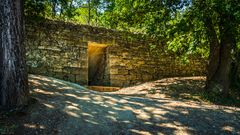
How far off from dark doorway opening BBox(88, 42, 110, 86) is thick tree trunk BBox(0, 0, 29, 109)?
21.0 ft

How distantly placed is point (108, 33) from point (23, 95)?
268 inches

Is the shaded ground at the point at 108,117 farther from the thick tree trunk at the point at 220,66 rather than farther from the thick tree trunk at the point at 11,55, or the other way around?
the thick tree trunk at the point at 220,66

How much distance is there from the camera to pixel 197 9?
311 inches

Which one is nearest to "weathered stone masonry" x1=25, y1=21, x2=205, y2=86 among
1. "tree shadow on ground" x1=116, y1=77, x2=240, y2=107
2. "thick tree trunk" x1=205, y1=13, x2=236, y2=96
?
"tree shadow on ground" x1=116, y1=77, x2=240, y2=107

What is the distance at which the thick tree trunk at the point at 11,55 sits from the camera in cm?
494

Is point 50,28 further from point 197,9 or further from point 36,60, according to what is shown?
point 197,9

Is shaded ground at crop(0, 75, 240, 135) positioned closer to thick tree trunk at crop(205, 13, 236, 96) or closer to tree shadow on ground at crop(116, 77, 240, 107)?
tree shadow on ground at crop(116, 77, 240, 107)

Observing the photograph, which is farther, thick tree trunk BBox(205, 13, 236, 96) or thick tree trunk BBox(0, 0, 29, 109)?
thick tree trunk BBox(205, 13, 236, 96)

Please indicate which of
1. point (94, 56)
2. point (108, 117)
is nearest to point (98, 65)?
point (94, 56)

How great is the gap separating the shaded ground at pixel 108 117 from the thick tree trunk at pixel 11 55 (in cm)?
36

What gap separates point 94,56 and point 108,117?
674 centimetres

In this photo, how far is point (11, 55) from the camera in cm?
499

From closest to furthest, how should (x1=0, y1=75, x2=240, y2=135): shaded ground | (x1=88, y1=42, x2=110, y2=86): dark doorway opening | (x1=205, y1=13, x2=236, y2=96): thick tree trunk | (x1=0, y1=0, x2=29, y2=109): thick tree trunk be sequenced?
1. (x1=0, y1=75, x2=240, y2=135): shaded ground
2. (x1=0, y1=0, x2=29, y2=109): thick tree trunk
3. (x1=205, y1=13, x2=236, y2=96): thick tree trunk
4. (x1=88, y1=42, x2=110, y2=86): dark doorway opening

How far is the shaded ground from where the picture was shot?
483cm
